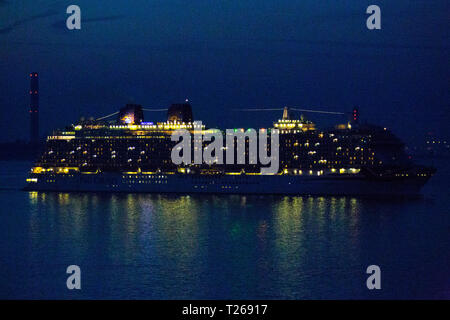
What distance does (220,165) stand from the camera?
65.8m

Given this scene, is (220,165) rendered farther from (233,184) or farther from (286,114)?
(286,114)

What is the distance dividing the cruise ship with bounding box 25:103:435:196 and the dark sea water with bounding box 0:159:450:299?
4445 millimetres

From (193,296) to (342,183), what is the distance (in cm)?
3600

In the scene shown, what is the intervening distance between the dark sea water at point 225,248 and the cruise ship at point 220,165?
445 centimetres

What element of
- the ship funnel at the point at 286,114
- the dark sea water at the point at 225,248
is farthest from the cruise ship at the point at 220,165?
the dark sea water at the point at 225,248

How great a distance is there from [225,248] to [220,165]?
1130 inches

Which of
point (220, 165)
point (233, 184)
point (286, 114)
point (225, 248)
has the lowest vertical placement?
point (225, 248)

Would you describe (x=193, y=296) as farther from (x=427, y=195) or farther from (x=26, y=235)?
(x=427, y=195)

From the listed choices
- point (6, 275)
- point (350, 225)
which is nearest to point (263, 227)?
point (350, 225)

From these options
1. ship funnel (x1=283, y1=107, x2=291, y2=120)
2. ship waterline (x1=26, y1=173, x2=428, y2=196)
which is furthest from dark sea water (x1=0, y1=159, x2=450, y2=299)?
→ ship funnel (x1=283, y1=107, x2=291, y2=120)

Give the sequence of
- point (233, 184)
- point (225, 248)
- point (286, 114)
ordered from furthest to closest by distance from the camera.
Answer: point (286, 114) < point (233, 184) < point (225, 248)

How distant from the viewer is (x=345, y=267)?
33.2m

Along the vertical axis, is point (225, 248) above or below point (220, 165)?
below

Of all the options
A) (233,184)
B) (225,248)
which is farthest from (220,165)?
(225,248)
